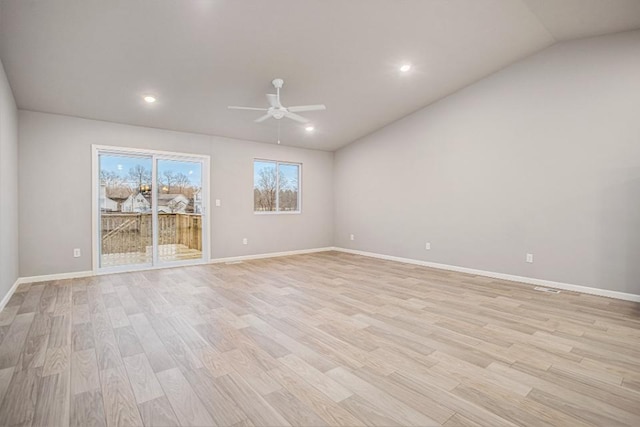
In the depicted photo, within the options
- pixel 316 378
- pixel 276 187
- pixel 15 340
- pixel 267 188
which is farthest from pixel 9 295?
pixel 276 187

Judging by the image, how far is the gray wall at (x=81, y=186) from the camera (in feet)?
15.0

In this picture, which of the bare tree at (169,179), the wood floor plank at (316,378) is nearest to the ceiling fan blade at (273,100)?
the bare tree at (169,179)

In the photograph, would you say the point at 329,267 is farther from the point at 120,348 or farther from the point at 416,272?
the point at 120,348

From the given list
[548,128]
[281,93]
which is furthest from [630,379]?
[281,93]

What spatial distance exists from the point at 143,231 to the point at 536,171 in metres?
6.50

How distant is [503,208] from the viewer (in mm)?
4883

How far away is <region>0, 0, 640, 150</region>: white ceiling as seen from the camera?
3.10m

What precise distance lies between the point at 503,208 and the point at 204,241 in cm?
538

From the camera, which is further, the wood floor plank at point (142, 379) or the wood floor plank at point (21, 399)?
the wood floor plank at point (142, 379)

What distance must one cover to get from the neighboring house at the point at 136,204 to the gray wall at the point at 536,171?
188 inches

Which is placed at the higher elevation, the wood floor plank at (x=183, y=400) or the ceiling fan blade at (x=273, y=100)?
the ceiling fan blade at (x=273, y=100)

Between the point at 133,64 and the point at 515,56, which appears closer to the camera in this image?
the point at 133,64

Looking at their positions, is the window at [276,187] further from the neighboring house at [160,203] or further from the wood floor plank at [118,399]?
the wood floor plank at [118,399]

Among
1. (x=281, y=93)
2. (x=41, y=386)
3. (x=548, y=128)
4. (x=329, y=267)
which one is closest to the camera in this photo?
(x=41, y=386)
